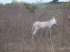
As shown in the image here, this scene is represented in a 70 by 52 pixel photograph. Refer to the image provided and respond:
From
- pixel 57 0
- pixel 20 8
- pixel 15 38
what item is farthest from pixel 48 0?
pixel 15 38

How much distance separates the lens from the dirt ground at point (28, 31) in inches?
172

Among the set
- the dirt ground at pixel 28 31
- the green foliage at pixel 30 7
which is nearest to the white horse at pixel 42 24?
the dirt ground at pixel 28 31

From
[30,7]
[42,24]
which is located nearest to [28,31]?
[42,24]

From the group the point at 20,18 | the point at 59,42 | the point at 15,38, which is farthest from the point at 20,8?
the point at 59,42

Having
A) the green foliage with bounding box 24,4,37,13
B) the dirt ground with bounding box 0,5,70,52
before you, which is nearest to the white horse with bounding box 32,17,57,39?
the dirt ground with bounding box 0,5,70,52

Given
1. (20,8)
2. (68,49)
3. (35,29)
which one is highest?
(20,8)

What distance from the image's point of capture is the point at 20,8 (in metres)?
4.41

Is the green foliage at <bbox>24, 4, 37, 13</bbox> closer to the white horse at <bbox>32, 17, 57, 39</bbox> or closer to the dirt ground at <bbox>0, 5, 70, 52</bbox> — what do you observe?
the dirt ground at <bbox>0, 5, 70, 52</bbox>

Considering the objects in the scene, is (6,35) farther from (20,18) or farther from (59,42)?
(59,42)

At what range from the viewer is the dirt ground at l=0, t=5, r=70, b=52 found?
4.37m

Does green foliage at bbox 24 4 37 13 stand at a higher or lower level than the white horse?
higher

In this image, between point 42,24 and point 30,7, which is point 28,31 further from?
point 30,7

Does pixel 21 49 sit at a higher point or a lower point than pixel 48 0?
lower

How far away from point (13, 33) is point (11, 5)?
0.38 m
